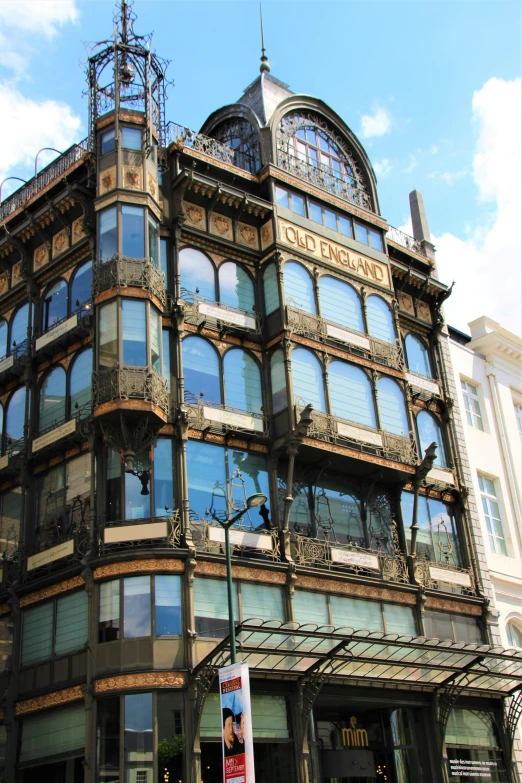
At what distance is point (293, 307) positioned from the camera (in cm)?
3391

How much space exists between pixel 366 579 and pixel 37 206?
17.3 metres

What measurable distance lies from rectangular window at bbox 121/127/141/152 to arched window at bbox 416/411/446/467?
14919mm

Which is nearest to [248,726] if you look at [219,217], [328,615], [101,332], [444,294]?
[328,615]

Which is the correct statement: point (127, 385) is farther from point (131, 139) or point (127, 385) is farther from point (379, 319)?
point (379, 319)

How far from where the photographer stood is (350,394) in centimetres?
3431

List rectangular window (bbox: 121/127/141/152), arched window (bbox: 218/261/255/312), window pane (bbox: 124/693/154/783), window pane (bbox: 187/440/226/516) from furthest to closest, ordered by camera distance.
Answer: arched window (bbox: 218/261/255/312) → rectangular window (bbox: 121/127/141/152) → window pane (bbox: 187/440/226/516) → window pane (bbox: 124/693/154/783)

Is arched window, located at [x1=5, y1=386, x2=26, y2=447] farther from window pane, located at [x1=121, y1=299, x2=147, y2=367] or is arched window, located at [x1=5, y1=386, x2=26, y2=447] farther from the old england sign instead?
the old england sign

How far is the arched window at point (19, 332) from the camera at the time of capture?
3456 cm

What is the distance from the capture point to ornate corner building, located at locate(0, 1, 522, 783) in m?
27.4

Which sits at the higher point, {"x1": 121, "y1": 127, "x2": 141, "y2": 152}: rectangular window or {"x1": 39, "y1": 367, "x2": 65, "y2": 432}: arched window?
{"x1": 121, "y1": 127, "x2": 141, "y2": 152}: rectangular window

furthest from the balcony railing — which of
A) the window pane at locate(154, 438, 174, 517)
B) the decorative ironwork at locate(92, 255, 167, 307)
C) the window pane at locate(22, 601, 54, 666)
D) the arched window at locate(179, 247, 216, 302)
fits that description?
the window pane at locate(22, 601, 54, 666)

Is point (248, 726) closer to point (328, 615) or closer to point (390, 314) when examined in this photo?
point (328, 615)

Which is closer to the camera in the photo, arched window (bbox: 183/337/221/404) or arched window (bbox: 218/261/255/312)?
arched window (bbox: 183/337/221/404)

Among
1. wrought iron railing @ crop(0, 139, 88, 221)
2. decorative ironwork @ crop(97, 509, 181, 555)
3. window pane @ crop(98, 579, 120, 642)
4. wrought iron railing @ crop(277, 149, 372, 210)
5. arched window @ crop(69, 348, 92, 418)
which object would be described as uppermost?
wrought iron railing @ crop(277, 149, 372, 210)
